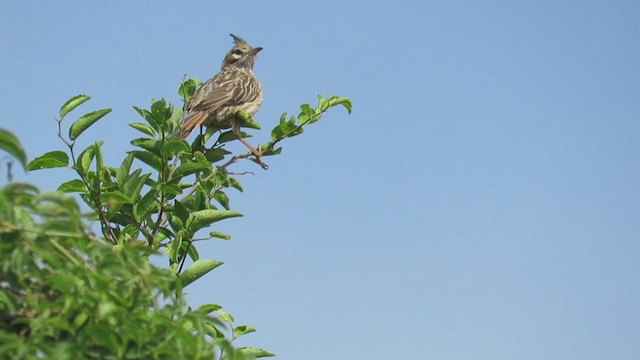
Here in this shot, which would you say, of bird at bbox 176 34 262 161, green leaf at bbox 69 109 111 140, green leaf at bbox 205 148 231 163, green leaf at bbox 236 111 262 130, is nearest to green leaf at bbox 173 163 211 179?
green leaf at bbox 69 109 111 140

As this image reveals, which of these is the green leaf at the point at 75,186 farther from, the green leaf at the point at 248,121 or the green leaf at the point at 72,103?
the green leaf at the point at 248,121

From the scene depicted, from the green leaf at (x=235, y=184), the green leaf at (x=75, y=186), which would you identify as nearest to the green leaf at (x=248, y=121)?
the green leaf at (x=235, y=184)

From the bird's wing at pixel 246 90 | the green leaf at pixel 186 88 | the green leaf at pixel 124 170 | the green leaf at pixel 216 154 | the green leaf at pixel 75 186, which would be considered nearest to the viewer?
the green leaf at pixel 75 186

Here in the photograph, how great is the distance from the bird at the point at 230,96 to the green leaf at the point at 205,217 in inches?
34.0

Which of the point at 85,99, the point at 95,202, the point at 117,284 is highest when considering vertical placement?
the point at 85,99

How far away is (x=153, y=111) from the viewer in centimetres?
587

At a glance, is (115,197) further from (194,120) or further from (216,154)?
(194,120)

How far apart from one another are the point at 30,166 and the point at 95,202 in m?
0.42

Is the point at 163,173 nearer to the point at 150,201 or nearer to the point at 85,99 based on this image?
the point at 150,201

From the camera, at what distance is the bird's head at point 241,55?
11.5m

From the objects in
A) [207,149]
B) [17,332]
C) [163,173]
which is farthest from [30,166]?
[17,332]

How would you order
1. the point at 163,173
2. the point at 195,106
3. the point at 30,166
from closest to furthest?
1. the point at 30,166
2. the point at 163,173
3. the point at 195,106

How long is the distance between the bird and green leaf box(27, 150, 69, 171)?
1030 mm

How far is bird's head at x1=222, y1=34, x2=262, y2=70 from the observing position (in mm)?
11531
